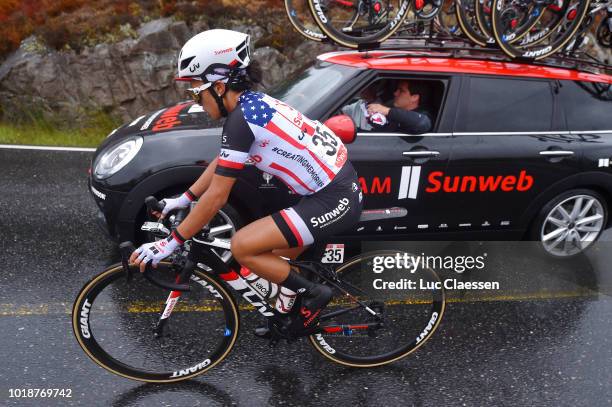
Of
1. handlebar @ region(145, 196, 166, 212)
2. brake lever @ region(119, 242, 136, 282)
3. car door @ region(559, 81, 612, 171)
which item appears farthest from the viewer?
car door @ region(559, 81, 612, 171)

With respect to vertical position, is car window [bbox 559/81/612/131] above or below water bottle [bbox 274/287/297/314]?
above

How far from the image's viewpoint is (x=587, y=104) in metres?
5.17

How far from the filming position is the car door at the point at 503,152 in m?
4.86

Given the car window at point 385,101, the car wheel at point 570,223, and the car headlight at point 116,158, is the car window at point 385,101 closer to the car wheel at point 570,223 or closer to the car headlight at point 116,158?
the car wheel at point 570,223

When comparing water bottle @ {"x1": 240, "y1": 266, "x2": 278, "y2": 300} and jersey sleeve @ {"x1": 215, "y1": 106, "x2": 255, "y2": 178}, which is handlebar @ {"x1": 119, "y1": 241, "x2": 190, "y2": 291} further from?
jersey sleeve @ {"x1": 215, "y1": 106, "x2": 255, "y2": 178}

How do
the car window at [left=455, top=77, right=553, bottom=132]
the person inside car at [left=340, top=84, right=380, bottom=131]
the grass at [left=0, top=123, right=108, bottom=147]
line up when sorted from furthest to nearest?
the grass at [left=0, top=123, right=108, bottom=147] < the car window at [left=455, top=77, right=553, bottom=132] < the person inside car at [left=340, top=84, right=380, bottom=131]

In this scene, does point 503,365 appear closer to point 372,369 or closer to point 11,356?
point 372,369

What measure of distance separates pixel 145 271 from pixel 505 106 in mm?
3291

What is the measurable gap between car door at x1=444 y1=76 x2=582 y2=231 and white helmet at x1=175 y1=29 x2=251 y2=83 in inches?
89.5

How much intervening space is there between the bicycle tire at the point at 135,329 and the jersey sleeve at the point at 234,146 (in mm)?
715

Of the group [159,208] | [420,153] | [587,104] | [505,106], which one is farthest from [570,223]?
[159,208]

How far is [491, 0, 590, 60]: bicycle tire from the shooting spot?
521cm

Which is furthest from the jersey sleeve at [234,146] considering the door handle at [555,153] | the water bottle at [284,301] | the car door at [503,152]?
the door handle at [555,153]

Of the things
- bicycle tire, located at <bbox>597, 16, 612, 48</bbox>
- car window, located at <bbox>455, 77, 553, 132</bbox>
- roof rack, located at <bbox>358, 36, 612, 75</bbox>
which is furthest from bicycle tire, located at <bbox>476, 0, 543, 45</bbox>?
bicycle tire, located at <bbox>597, 16, 612, 48</bbox>
